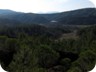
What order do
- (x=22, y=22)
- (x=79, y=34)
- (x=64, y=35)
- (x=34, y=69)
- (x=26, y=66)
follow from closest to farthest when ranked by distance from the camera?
(x=26, y=66) → (x=34, y=69) → (x=22, y=22) → (x=79, y=34) → (x=64, y=35)

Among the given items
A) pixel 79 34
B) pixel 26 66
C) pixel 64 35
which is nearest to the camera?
pixel 26 66

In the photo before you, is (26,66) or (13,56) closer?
(26,66)

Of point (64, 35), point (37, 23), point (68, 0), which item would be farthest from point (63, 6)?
point (64, 35)

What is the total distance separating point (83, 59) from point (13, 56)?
2.11 feet

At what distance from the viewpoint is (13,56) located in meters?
1.51

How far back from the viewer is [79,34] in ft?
6.64

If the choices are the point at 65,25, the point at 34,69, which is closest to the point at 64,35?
the point at 65,25

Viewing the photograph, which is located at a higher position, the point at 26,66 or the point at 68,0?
the point at 68,0

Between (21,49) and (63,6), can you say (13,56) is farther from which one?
(63,6)

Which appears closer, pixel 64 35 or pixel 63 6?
pixel 63 6

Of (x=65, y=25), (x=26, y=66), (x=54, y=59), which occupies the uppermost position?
(x=65, y=25)

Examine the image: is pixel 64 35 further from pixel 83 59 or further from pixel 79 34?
pixel 83 59

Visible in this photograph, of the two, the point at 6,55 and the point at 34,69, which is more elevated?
the point at 6,55

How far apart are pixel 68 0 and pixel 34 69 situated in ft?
1.67
